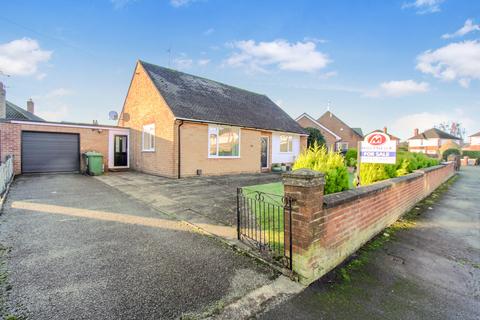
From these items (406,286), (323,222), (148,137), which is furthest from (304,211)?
(148,137)

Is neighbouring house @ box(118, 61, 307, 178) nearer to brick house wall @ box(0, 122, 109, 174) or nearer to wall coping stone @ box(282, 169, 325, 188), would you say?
brick house wall @ box(0, 122, 109, 174)

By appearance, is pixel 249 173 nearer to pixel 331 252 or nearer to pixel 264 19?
pixel 264 19

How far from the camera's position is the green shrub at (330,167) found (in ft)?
13.5

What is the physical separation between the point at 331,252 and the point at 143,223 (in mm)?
3908

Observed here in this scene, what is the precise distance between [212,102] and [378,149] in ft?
36.5

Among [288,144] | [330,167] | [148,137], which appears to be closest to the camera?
[330,167]

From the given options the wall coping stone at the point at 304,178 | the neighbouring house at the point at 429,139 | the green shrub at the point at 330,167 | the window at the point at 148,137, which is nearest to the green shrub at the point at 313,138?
the window at the point at 148,137

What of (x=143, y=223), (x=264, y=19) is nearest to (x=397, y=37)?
(x=264, y=19)

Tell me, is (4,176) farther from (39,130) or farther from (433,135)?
(433,135)

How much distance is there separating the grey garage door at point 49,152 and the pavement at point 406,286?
15844mm

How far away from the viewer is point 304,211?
2818 millimetres

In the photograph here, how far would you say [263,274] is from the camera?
2.99 metres

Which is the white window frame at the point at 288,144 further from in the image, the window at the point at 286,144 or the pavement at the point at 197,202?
the pavement at the point at 197,202

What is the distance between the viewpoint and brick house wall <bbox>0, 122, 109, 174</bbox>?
38.3ft
